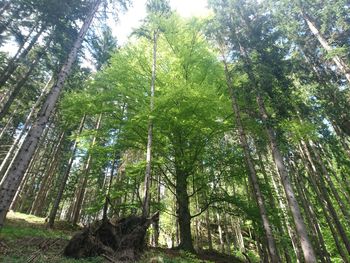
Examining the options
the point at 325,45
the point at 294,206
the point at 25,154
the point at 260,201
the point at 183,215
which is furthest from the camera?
the point at 325,45

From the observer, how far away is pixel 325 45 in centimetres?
1391

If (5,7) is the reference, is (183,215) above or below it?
below

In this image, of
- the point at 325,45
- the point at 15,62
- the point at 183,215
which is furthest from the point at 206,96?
the point at 15,62

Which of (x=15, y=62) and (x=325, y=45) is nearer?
(x=325, y=45)

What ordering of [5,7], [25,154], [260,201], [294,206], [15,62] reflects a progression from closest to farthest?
[25,154] < [294,206] < [260,201] < [5,7] < [15,62]

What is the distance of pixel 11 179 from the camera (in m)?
6.04

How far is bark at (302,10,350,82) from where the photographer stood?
43.0ft

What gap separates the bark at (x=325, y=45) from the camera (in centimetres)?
1310

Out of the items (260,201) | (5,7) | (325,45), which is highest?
(5,7)

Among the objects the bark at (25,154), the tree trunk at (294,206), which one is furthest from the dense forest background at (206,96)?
the bark at (25,154)

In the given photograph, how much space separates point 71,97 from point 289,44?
14158mm

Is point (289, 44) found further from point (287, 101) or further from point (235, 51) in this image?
point (287, 101)

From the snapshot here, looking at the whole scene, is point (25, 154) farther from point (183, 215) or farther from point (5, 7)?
point (5, 7)

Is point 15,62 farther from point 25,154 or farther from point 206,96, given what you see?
point 206,96
